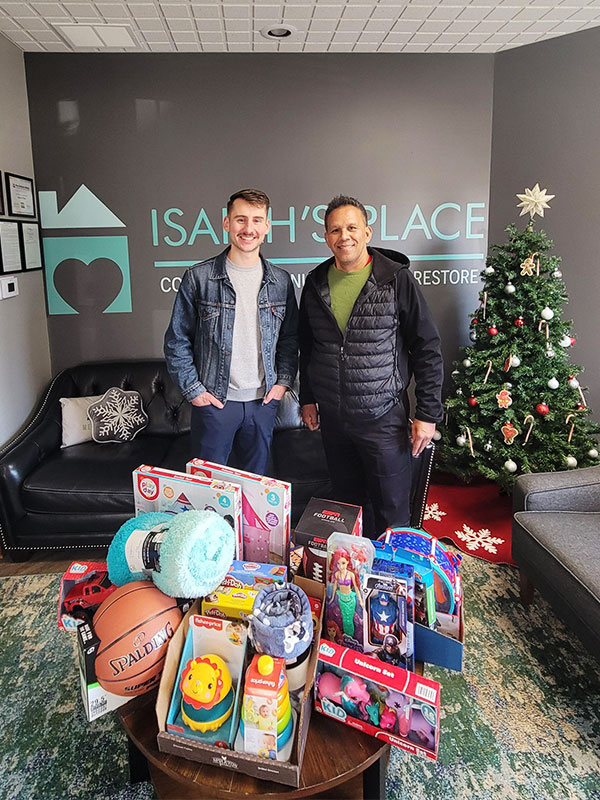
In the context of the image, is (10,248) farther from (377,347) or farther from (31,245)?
(377,347)

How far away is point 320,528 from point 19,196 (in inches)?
104

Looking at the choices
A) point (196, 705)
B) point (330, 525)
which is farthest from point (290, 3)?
point (196, 705)

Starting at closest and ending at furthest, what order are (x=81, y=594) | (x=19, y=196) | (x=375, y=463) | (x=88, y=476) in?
(x=81, y=594), (x=375, y=463), (x=88, y=476), (x=19, y=196)

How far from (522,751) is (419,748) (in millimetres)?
635

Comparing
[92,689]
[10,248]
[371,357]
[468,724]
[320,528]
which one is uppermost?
[10,248]

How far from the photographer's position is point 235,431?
8.15ft

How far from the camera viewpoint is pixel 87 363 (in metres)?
3.53

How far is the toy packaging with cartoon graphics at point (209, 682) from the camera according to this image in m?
1.25

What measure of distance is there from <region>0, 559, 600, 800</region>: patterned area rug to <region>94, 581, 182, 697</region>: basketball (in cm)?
45

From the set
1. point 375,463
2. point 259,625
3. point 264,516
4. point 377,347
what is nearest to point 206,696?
point 259,625

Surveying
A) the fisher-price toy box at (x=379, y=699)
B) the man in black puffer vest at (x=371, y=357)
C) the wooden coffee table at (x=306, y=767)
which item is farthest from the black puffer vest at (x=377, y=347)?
the wooden coffee table at (x=306, y=767)

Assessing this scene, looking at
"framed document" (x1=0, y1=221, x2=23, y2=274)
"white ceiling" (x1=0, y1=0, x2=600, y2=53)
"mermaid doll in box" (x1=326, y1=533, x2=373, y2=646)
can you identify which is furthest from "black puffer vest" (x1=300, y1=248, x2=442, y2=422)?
"framed document" (x1=0, y1=221, x2=23, y2=274)

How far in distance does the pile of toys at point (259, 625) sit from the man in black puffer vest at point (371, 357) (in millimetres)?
647

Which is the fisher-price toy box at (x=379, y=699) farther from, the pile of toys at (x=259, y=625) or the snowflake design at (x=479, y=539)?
the snowflake design at (x=479, y=539)
